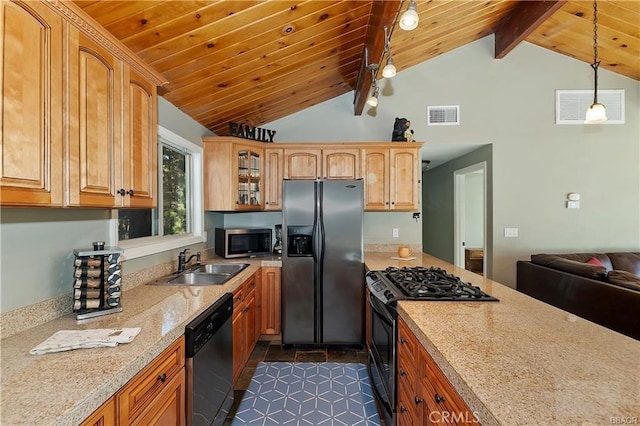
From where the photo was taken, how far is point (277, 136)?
399cm

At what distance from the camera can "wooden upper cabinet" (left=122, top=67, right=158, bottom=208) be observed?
5.10ft

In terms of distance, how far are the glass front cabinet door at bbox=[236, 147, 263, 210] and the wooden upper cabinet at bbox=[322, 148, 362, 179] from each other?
2.52 ft

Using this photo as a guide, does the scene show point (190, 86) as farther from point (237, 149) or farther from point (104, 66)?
point (104, 66)

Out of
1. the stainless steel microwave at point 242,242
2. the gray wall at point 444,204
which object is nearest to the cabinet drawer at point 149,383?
the stainless steel microwave at point 242,242

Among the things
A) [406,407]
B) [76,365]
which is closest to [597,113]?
[406,407]

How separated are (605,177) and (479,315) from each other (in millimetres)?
3972

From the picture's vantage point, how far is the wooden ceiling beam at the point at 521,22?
2.82 meters

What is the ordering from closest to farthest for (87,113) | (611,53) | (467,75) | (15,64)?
(15,64), (87,113), (611,53), (467,75)

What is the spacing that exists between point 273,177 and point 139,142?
1924 mm

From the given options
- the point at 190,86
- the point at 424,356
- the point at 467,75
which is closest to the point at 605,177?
the point at 467,75

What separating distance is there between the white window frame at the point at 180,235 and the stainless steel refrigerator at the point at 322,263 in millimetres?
904

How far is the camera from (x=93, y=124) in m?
1.32

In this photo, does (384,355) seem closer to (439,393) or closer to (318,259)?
(439,393)

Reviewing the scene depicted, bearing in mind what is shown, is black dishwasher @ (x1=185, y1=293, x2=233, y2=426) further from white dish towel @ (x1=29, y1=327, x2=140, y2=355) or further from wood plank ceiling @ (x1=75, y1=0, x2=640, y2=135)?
wood plank ceiling @ (x1=75, y1=0, x2=640, y2=135)
